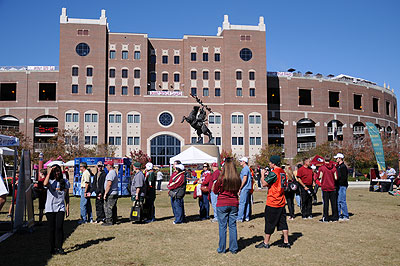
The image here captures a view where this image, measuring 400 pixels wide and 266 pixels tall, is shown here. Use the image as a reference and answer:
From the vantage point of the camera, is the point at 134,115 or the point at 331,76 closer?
the point at 134,115

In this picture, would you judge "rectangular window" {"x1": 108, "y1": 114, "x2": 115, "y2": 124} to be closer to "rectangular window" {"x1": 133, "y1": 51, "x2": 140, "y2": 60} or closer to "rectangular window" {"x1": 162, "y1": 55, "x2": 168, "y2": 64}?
"rectangular window" {"x1": 133, "y1": 51, "x2": 140, "y2": 60}

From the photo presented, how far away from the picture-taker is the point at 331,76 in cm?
7831

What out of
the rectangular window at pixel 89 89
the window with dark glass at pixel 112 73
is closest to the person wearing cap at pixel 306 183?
the rectangular window at pixel 89 89

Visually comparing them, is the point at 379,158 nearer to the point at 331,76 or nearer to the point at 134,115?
the point at 134,115

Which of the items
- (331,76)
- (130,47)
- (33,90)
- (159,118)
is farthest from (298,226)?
(331,76)

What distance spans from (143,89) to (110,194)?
5095 centimetres

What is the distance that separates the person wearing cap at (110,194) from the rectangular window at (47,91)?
195ft

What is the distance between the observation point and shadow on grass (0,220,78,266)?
743 cm

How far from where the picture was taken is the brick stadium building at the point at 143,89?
59.1 metres

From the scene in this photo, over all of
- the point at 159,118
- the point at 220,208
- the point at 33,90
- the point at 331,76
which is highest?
the point at 331,76

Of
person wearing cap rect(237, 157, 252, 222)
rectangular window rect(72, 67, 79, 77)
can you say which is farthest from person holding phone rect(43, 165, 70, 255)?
rectangular window rect(72, 67, 79, 77)

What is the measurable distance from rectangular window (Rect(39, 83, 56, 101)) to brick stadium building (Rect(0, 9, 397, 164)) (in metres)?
0.40

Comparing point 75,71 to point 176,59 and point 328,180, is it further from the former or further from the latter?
point 328,180

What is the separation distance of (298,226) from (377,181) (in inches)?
672
